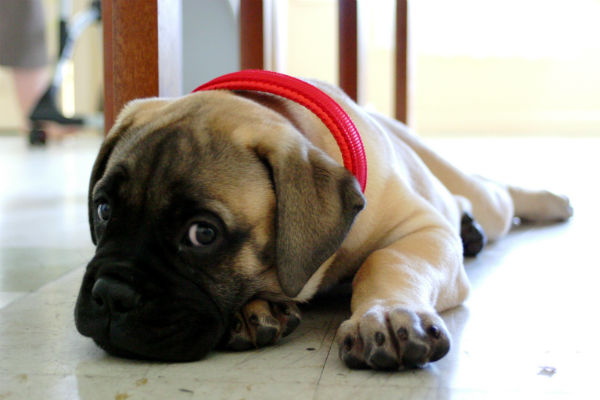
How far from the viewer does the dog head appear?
1325 mm

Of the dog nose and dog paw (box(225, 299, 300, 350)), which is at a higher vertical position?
the dog nose

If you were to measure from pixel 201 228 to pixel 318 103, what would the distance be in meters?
0.45


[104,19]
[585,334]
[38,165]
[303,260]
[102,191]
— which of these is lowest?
[38,165]

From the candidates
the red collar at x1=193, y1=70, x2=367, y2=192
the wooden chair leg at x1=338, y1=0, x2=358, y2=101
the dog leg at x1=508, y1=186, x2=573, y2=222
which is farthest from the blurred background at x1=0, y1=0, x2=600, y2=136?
the red collar at x1=193, y1=70, x2=367, y2=192

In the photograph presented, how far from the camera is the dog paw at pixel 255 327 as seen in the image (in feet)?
4.72

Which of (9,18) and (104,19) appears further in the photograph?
(9,18)

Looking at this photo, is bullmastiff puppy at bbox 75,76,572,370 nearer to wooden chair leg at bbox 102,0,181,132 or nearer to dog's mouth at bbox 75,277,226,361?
dog's mouth at bbox 75,277,226,361

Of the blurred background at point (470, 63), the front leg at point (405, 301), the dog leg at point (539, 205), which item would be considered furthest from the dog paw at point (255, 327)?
the blurred background at point (470, 63)

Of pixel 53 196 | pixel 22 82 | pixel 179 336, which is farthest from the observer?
pixel 22 82

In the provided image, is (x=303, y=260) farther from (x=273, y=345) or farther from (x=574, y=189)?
(x=574, y=189)

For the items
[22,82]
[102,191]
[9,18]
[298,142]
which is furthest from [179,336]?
[22,82]

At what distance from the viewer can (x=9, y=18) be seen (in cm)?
584

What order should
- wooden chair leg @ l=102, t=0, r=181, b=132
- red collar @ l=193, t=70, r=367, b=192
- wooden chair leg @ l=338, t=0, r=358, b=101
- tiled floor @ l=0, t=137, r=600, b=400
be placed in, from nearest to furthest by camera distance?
tiled floor @ l=0, t=137, r=600, b=400 < red collar @ l=193, t=70, r=367, b=192 < wooden chair leg @ l=102, t=0, r=181, b=132 < wooden chair leg @ l=338, t=0, r=358, b=101

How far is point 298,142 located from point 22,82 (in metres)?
5.52
